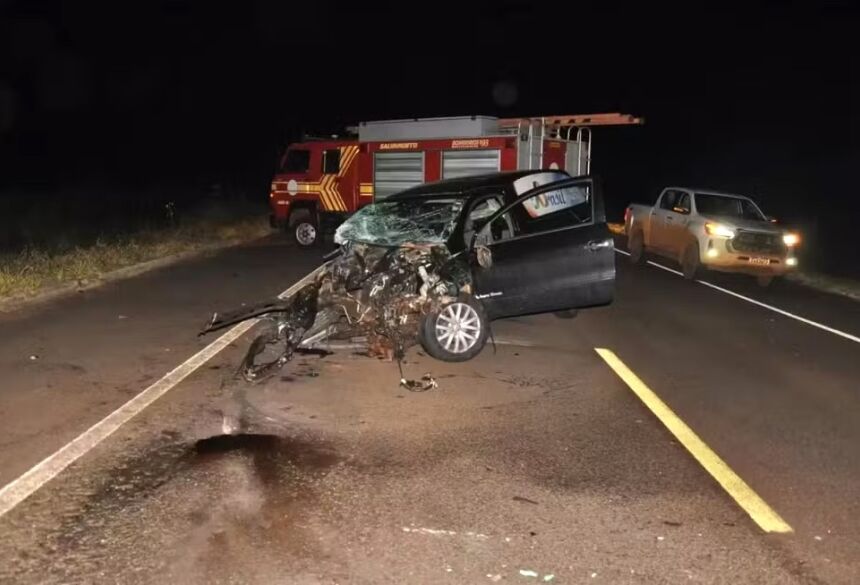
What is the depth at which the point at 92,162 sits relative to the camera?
55.8 meters

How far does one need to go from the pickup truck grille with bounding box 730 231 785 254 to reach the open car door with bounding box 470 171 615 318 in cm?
603

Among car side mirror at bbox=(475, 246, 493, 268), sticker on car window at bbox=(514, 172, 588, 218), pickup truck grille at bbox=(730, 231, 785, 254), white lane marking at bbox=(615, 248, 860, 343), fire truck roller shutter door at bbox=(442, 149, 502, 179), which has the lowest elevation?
white lane marking at bbox=(615, 248, 860, 343)

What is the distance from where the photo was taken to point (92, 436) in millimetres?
5668

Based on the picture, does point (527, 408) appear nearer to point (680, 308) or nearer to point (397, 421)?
point (397, 421)

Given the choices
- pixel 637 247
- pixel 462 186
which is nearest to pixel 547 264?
pixel 462 186

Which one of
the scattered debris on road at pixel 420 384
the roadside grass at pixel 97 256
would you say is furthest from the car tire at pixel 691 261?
the roadside grass at pixel 97 256

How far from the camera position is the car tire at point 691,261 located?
1448cm

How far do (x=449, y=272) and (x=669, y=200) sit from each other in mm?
9286

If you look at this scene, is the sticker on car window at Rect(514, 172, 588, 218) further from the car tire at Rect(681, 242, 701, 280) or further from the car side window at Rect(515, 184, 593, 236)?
the car tire at Rect(681, 242, 701, 280)

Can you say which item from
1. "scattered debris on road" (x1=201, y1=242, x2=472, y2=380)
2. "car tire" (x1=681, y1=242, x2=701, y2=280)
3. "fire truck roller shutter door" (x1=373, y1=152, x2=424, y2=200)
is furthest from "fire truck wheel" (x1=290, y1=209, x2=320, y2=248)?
"scattered debris on road" (x1=201, y1=242, x2=472, y2=380)

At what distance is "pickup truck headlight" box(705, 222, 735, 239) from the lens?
1389cm

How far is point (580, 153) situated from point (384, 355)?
44.3 feet

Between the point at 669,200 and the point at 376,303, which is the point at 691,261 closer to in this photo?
the point at 669,200

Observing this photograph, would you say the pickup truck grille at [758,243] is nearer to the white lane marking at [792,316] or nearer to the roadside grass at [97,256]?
the white lane marking at [792,316]
